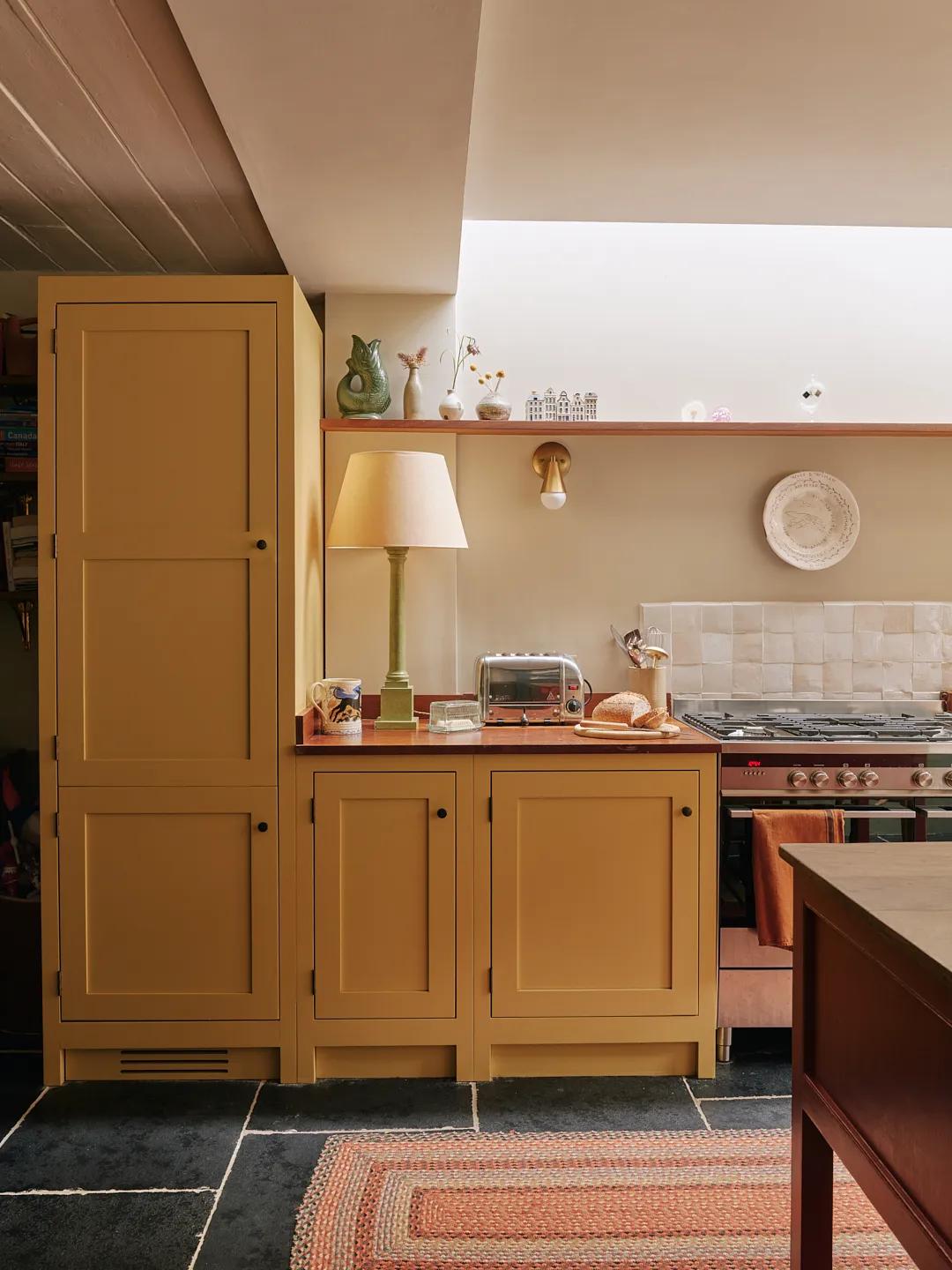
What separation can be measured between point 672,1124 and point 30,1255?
146 cm

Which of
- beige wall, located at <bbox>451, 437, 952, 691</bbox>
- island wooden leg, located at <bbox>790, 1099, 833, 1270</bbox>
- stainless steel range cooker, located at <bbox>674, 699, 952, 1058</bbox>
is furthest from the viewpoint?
beige wall, located at <bbox>451, 437, 952, 691</bbox>

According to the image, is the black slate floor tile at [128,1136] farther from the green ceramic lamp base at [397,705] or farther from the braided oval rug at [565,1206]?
the green ceramic lamp base at [397,705]

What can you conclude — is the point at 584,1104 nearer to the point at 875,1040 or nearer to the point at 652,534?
the point at 875,1040

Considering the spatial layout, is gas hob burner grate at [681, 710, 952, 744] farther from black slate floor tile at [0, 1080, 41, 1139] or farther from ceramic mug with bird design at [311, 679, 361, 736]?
black slate floor tile at [0, 1080, 41, 1139]

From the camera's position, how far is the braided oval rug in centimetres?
187

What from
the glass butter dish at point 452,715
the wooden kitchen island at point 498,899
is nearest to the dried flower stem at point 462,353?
the glass butter dish at point 452,715

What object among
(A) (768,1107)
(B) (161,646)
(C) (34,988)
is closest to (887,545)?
(A) (768,1107)

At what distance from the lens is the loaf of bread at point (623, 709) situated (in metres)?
2.80

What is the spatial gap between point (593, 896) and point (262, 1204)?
1080 mm

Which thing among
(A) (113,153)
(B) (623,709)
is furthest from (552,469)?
(A) (113,153)

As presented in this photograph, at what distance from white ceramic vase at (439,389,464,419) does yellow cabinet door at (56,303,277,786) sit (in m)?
0.67

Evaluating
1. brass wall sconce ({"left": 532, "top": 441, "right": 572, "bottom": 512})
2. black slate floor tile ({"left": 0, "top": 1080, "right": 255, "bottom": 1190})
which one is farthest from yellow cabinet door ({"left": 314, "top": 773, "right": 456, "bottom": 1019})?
brass wall sconce ({"left": 532, "top": 441, "right": 572, "bottom": 512})

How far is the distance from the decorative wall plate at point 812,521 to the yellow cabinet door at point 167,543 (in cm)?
176

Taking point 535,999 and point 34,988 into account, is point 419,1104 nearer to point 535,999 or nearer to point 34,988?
point 535,999
